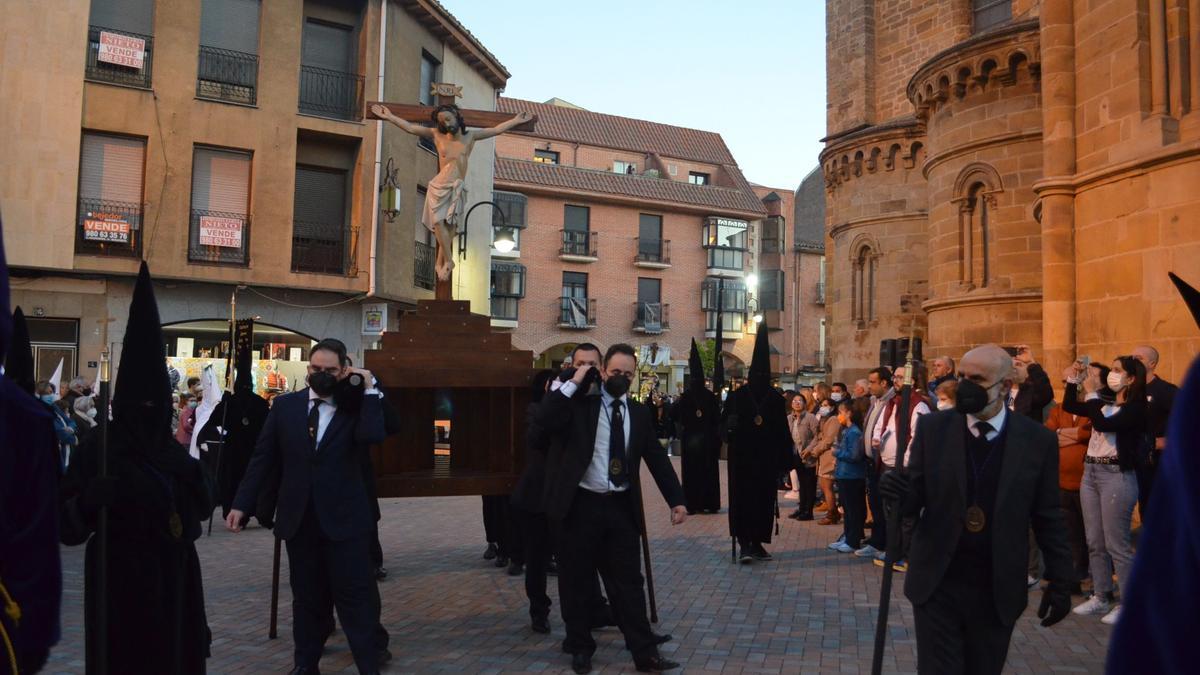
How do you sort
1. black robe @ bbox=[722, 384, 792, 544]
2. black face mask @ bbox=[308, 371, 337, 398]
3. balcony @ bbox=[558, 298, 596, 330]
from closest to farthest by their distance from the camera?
black face mask @ bbox=[308, 371, 337, 398]
black robe @ bbox=[722, 384, 792, 544]
balcony @ bbox=[558, 298, 596, 330]

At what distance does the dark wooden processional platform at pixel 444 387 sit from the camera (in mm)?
8211

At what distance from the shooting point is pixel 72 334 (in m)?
21.6

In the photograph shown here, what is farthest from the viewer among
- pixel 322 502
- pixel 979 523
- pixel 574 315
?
pixel 574 315

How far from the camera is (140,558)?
184 inches

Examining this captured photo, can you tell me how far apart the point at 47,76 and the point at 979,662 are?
73.5 feet

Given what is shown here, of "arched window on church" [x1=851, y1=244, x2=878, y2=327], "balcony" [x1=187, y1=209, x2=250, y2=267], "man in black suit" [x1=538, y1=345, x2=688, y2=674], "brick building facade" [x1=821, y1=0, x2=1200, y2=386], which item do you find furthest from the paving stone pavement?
"arched window on church" [x1=851, y1=244, x2=878, y2=327]

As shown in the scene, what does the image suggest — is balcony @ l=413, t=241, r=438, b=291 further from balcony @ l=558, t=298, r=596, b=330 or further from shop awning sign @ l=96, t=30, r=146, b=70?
balcony @ l=558, t=298, r=596, b=330

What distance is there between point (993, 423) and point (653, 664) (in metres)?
2.80

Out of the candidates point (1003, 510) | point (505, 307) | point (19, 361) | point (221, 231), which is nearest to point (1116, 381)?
point (1003, 510)

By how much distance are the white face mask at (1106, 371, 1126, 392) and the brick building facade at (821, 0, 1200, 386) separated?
360 centimetres

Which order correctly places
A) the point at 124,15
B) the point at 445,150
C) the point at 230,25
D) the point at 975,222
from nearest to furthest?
the point at 445,150
the point at 975,222
the point at 124,15
the point at 230,25

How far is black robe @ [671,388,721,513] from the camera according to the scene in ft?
50.6

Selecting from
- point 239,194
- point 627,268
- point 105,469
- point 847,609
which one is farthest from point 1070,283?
point 627,268

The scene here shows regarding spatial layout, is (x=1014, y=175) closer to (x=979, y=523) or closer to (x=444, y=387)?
(x=444, y=387)
